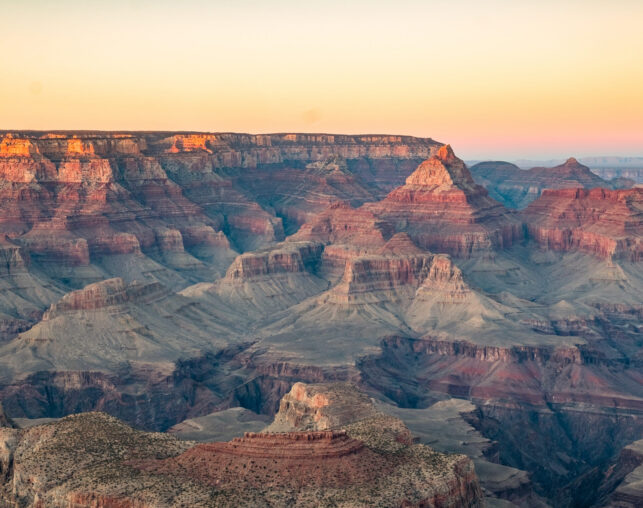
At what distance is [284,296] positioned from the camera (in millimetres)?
185625

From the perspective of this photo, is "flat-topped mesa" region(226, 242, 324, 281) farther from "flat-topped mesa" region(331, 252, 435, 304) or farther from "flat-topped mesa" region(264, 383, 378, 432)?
"flat-topped mesa" region(264, 383, 378, 432)

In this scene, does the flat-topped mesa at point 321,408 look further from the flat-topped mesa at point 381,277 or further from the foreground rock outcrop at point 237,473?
the flat-topped mesa at point 381,277

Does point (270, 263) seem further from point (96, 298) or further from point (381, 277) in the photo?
point (96, 298)

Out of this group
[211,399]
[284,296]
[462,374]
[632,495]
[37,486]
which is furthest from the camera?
[284,296]

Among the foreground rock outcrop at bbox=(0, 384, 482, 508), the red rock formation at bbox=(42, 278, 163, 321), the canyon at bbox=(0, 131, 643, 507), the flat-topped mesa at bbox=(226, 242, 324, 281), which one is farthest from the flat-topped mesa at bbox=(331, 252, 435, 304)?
the foreground rock outcrop at bbox=(0, 384, 482, 508)

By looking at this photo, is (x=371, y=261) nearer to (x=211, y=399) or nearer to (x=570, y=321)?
(x=570, y=321)

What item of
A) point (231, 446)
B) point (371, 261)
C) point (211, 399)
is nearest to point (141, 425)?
point (211, 399)

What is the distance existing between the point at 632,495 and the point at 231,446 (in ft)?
136

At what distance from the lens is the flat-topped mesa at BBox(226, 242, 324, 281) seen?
186 meters

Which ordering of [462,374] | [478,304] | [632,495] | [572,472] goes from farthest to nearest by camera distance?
[478,304]
[462,374]
[572,472]
[632,495]

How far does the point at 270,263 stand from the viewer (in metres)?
190

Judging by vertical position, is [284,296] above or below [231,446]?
below

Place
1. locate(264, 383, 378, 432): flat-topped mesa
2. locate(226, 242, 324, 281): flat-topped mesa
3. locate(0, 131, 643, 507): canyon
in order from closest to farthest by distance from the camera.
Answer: locate(0, 131, 643, 507): canyon
locate(264, 383, 378, 432): flat-topped mesa
locate(226, 242, 324, 281): flat-topped mesa

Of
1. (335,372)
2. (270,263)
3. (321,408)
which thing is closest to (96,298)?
(335,372)
